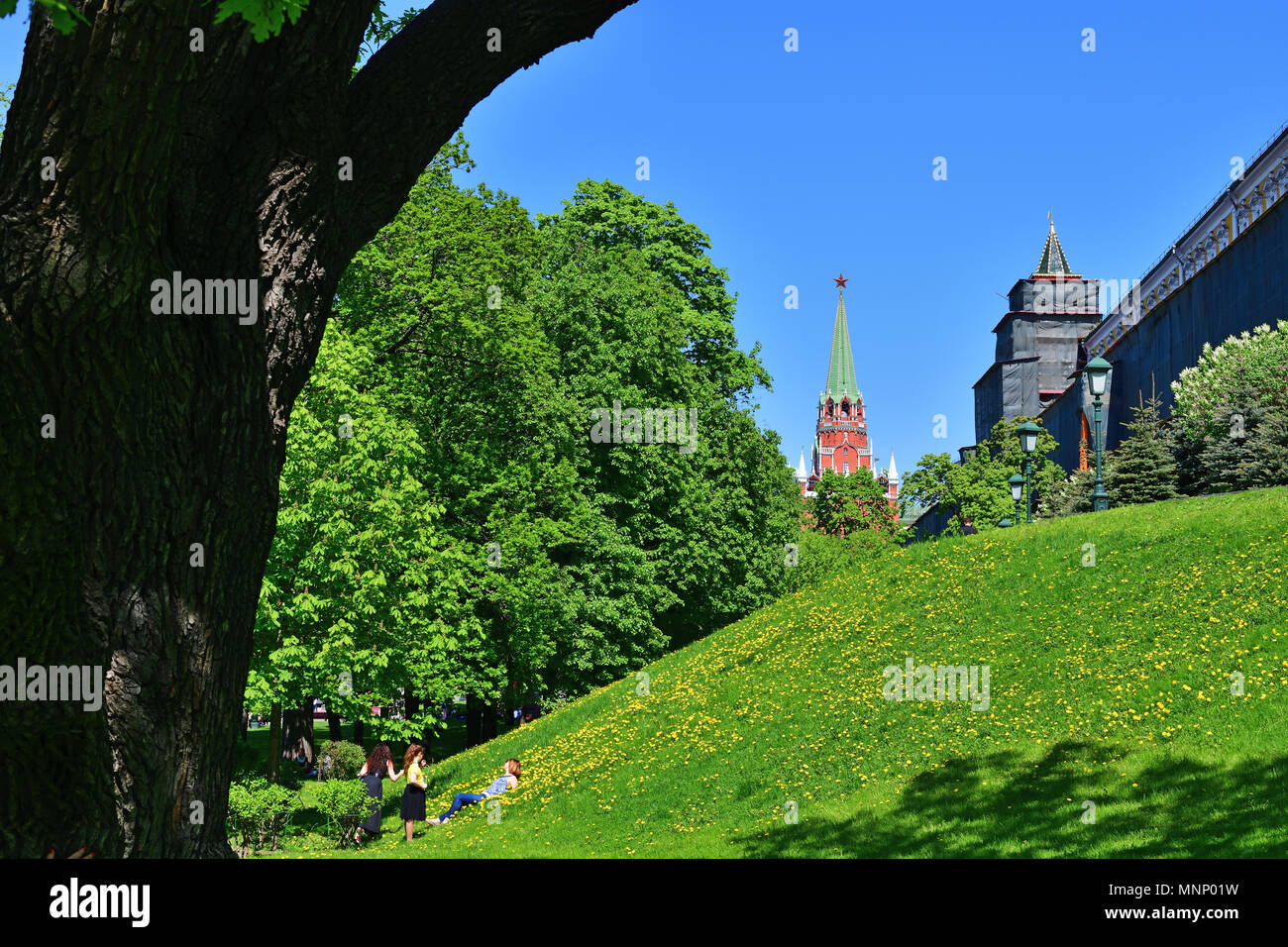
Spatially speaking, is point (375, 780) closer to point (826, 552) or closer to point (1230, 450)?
point (1230, 450)

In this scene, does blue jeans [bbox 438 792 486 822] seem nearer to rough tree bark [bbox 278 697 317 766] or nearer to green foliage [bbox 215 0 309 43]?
rough tree bark [bbox 278 697 317 766]

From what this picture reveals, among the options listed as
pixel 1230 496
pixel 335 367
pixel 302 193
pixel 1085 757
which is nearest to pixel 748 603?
pixel 1230 496

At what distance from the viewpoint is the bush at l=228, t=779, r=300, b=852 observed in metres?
18.5

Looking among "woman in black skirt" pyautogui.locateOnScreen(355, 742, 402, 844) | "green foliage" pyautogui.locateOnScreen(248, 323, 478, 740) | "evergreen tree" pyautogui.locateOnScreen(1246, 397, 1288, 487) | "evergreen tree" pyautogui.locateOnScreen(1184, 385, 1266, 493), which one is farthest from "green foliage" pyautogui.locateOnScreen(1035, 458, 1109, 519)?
"woman in black skirt" pyautogui.locateOnScreen(355, 742, 402, 844)

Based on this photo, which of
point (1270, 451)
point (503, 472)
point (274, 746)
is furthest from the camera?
point (1270, 451)

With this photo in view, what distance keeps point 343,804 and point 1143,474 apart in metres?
29.9

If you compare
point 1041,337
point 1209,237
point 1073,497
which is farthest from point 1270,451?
point 1041,337

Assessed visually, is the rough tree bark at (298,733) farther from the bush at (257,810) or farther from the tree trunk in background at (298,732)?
the bush at (257,810)

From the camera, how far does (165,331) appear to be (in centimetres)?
405
